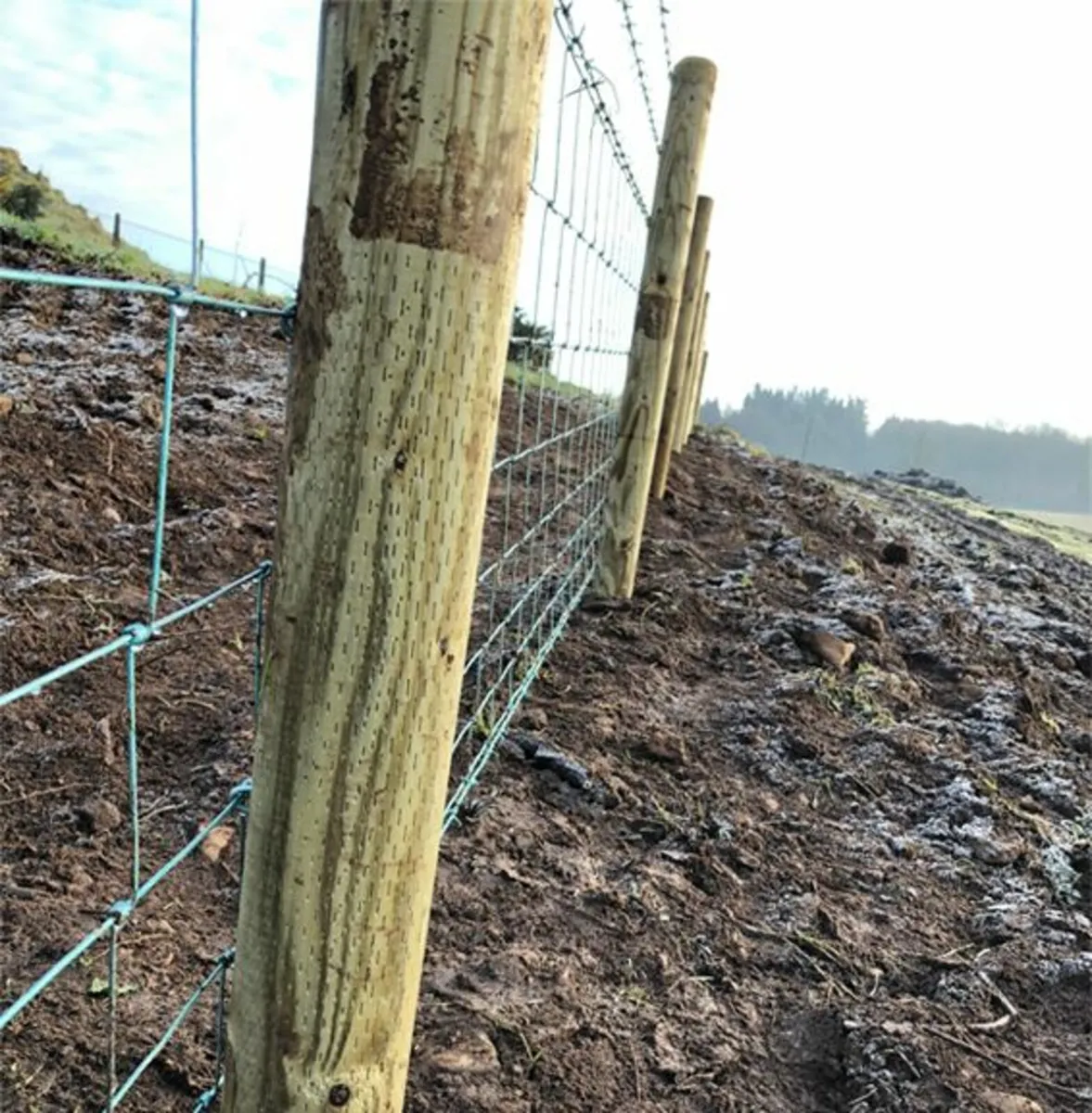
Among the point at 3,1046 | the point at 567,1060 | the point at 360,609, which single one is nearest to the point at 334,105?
the point at 360,609

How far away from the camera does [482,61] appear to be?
83cm

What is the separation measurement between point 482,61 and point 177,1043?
138 cm

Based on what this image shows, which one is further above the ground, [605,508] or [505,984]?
[605,508]

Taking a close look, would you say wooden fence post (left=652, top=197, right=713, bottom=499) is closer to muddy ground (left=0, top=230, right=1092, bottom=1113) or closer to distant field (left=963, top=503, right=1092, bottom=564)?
muddy ground (left=0, top=230, right=1092, bottom=1113)

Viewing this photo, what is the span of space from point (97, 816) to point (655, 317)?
100 inches

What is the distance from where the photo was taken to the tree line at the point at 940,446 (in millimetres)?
64500

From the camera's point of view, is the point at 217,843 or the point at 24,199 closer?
the point at 217,843

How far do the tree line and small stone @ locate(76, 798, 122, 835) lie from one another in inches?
2398

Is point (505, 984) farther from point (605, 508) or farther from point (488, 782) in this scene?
point (605, 508)

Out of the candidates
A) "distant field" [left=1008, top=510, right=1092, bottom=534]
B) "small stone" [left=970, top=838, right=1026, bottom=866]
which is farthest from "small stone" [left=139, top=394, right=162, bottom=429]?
"distant field" [left=1008, top=510, right=1092, bottom=534]

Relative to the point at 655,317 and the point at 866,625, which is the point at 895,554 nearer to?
the point at 866,625

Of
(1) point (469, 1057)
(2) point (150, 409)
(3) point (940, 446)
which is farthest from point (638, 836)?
(3) point (940, 446)

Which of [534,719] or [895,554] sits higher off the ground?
[895,554]

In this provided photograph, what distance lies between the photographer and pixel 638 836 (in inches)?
92.0
